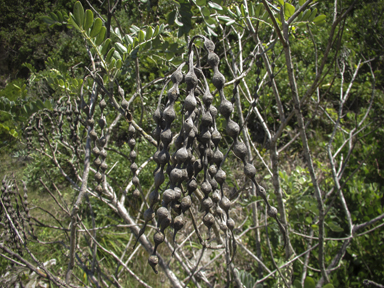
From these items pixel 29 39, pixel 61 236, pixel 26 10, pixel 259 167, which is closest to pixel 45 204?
pixel 61 236

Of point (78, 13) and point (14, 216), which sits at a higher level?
point (78, 13)

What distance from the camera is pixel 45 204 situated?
3.82 m

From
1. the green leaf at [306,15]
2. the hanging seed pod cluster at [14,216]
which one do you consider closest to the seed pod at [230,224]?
the green leaf at [306,15]

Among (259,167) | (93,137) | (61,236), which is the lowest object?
(61,236)

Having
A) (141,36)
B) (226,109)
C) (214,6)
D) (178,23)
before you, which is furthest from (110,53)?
(226,109)

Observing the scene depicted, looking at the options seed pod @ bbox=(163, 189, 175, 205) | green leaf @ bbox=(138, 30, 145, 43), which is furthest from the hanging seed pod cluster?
seed pod @ bbox=(163, 189, 175, 205)

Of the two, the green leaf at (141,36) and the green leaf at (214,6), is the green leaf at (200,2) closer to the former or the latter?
the green leaf at (214,6)

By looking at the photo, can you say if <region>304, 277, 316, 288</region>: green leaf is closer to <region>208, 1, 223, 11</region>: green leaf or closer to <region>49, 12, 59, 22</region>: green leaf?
<region>208, 1, 223, 11</region>: green leaf

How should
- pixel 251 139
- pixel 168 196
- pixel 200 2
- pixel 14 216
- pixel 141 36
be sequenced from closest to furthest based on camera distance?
pixel 168 196, pixel 200 2, pixel 141 36, pixel 14 216, pixel 251 139

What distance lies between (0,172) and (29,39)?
530 cm

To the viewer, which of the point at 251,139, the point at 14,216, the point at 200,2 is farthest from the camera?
the point at 251,139

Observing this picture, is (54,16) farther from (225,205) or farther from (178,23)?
(225,205)

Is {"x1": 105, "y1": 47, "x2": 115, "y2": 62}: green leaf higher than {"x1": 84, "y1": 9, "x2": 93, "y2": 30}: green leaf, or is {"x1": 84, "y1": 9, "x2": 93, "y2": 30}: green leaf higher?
{"x1": 84, "y1": 9, "x2": 93, "y2": 30}: green leaf

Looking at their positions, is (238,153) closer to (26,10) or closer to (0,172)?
(0,172)
